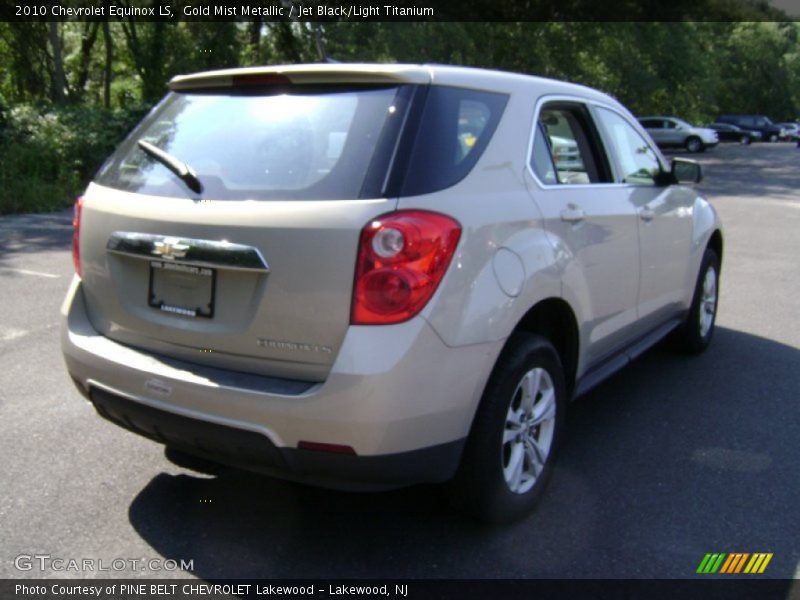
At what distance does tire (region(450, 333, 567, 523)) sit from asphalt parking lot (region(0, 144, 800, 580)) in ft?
0.51

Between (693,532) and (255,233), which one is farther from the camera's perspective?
(693,532)

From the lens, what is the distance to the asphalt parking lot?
3.04m

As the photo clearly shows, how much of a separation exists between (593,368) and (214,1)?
2390cm

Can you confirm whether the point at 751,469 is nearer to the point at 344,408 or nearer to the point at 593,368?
the point at 593,368

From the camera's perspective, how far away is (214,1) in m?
25.0

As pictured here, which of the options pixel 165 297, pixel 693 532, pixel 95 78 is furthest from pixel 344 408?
pixel 95 78

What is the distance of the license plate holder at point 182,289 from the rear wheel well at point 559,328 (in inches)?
46.9

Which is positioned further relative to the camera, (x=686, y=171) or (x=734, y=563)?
(x=686, y=171)

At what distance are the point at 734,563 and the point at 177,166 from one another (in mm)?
2521

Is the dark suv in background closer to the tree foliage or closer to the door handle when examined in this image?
the tree foliage

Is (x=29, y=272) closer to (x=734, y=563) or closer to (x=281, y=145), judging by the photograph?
(x=281, y=145)

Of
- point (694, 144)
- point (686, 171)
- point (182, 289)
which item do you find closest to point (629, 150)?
point (686, 171)

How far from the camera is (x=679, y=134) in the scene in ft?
123

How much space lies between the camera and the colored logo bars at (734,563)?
118 inches
